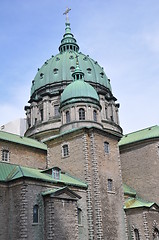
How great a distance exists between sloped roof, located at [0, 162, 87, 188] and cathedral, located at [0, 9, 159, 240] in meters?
0.03

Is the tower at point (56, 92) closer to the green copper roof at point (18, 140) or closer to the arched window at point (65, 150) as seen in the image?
the green copper roof at point (18, 140)

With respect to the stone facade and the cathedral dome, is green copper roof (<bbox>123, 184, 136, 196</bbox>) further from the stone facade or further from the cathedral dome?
the cathedral dome

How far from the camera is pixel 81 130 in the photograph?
1433 inches

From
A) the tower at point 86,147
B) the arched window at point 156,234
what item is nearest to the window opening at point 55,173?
the tower at point 86,147

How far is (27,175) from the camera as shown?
1152 inches

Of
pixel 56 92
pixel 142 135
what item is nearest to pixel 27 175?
pixel 142 135

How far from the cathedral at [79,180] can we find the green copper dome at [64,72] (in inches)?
255

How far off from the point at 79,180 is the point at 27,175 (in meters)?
7.11

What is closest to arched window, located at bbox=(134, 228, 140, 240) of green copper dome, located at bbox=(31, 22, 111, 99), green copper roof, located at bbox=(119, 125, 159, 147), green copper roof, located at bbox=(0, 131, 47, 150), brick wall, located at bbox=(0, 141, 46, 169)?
green copper roof, located at bbox=(119, 125, 159, 147)

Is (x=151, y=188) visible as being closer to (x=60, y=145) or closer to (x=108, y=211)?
(x=108, y=211)

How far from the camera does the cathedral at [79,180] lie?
28594 millimetres

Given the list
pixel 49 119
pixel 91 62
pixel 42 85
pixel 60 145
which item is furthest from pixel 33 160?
pixel 91 62

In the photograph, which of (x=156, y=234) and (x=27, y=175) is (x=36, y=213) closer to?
(x=27, y=175)

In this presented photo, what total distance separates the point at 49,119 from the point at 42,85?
756 centimetres
